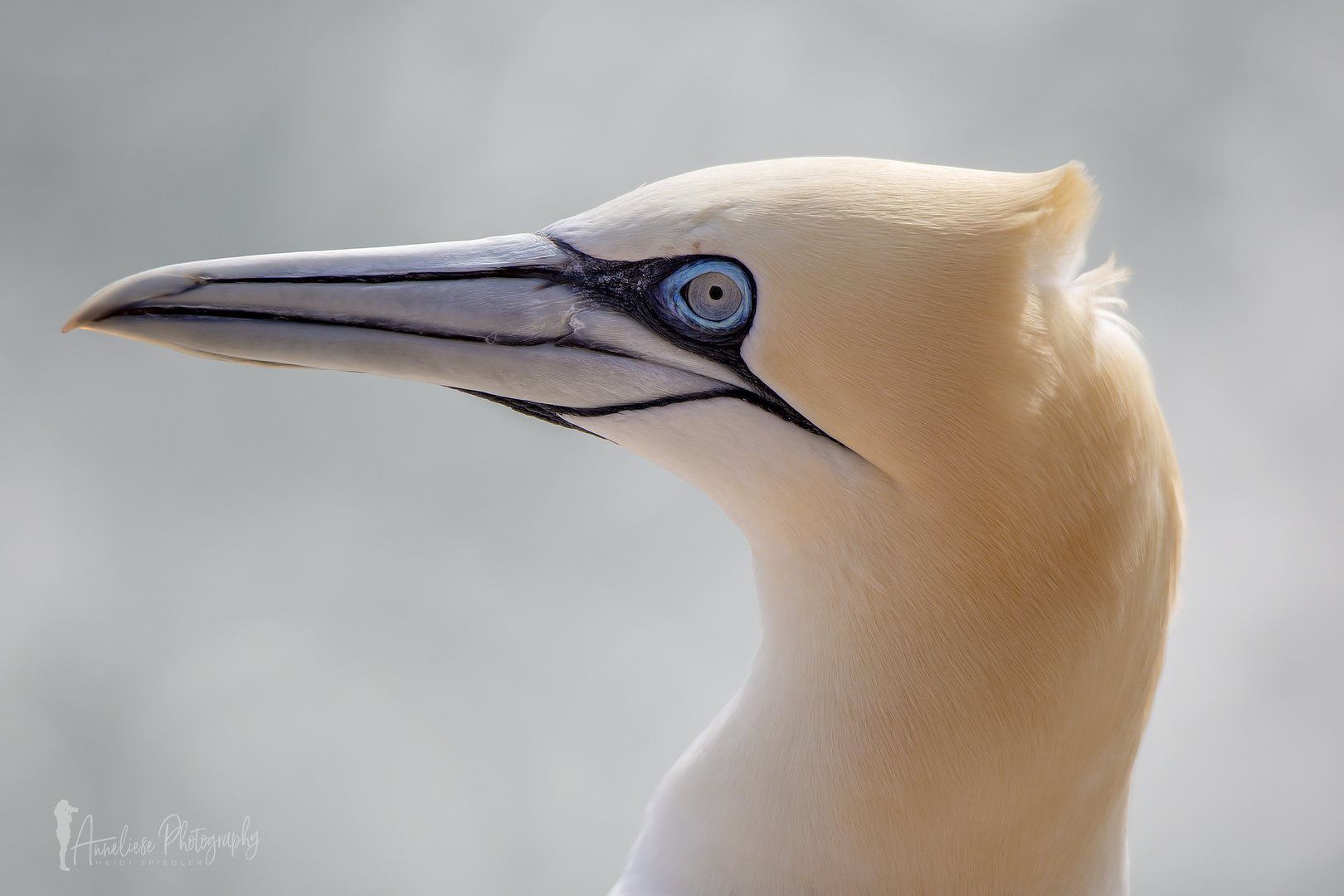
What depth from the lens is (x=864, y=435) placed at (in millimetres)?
1511

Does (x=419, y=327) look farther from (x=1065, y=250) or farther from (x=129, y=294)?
(x=1065, y=250)

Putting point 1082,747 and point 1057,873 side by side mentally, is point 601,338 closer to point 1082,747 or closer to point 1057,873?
point 1082,747

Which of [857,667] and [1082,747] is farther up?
[857,667]

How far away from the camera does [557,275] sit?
1.68 m

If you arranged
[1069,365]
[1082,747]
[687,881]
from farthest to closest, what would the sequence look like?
1. [687,881]
2. [1082,747]
3. [1069,365]

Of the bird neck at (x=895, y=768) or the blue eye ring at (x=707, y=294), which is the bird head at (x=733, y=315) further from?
the bird neck at (x=895, y=768)

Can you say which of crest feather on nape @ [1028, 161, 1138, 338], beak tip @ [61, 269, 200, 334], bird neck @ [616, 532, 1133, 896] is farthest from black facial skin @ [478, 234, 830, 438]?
beak tip @ [61, 269, 200, 334]

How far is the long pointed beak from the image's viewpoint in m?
1.65

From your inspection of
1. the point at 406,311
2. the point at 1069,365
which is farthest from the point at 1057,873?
the point at 406,311

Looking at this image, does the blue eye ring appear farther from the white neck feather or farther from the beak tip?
the beak tip

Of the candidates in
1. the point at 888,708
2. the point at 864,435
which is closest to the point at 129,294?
the point at 864,435

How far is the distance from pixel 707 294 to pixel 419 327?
0.48 meters

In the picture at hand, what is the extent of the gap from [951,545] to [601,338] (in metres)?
0.64

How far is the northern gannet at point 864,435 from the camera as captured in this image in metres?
1.46
